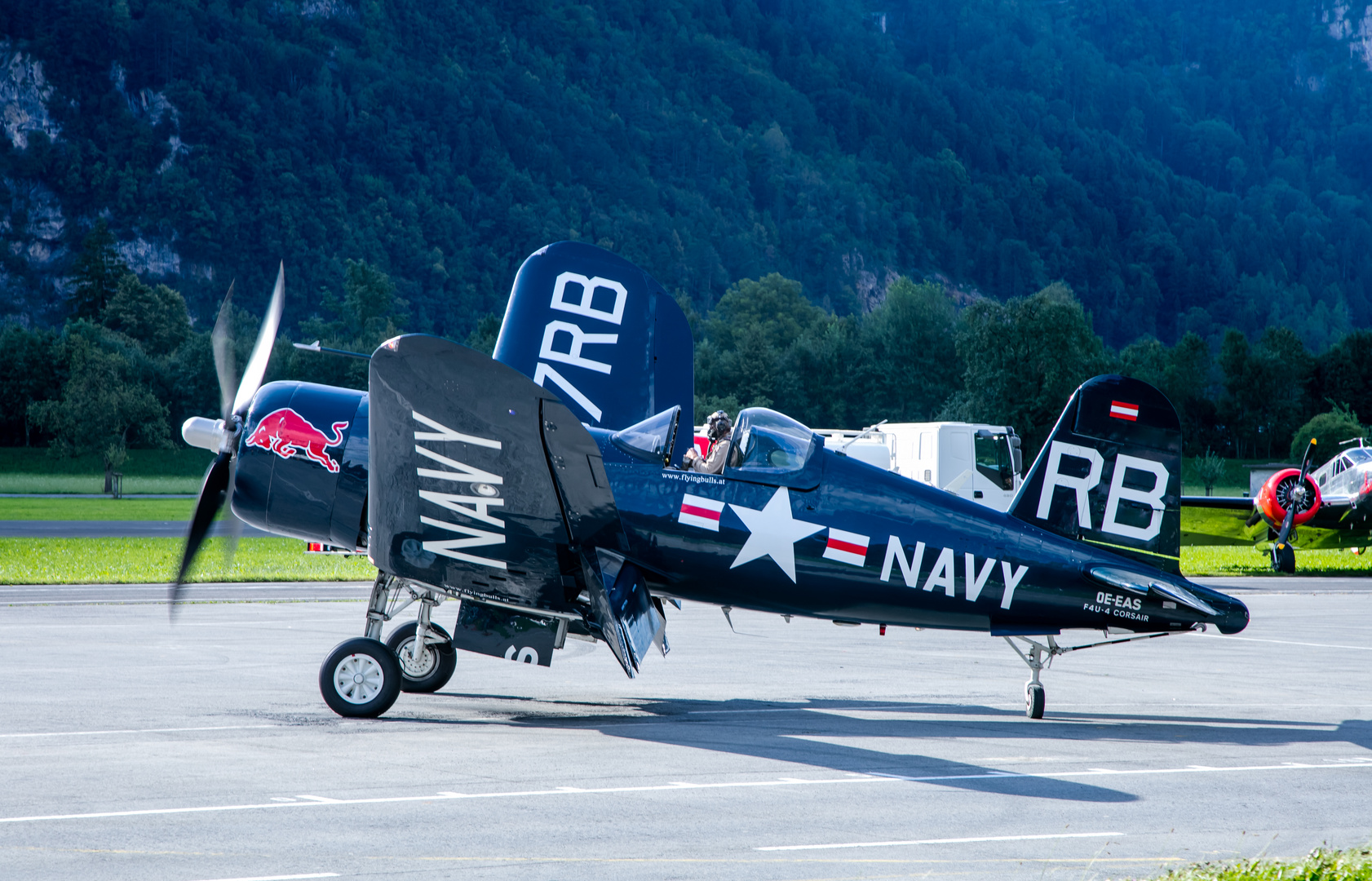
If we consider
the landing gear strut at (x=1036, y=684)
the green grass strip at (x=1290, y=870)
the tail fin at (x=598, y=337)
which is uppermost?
the tail fin at (x=598, y=337)

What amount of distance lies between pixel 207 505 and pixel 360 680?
2.19 m

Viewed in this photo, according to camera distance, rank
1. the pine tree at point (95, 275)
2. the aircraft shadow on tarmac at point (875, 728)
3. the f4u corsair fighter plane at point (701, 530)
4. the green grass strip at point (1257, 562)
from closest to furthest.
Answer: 1. the aircraft shadow on tarmac at point (875, 728)
2. the f4u corsair fighter plane at point (701, 530)
3. the green grass strip at point (1257, 562)
4. the pine tree at point (95, 275)

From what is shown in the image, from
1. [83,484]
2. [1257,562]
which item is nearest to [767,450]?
[1257,562]

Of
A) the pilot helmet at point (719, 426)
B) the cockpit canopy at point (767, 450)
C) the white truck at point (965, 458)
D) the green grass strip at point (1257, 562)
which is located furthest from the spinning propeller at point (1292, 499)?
the cockpit canopy at point (767, 450)

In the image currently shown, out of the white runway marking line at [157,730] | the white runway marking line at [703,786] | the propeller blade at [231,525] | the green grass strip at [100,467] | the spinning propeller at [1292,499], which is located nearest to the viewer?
the white runway marking line at [703,786]

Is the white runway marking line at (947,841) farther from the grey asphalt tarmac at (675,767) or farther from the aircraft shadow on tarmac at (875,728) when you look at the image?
the aircraft shadow on tarmac at (875,728)

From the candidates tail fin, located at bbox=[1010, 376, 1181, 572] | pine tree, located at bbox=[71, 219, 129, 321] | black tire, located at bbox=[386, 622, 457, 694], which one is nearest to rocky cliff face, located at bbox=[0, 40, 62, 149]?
pine tree, located at bbox=[71, 219, 129, 321]

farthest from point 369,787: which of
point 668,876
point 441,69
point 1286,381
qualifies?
point 441,69

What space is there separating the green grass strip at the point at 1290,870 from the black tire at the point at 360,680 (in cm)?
591

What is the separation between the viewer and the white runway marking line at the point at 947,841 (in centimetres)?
583

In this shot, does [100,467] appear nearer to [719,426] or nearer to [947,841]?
[719,426]

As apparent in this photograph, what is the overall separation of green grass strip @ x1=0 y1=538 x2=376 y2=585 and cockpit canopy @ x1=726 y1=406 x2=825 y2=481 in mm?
12061

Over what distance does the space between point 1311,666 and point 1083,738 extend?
226 inches

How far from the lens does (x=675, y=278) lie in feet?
562
